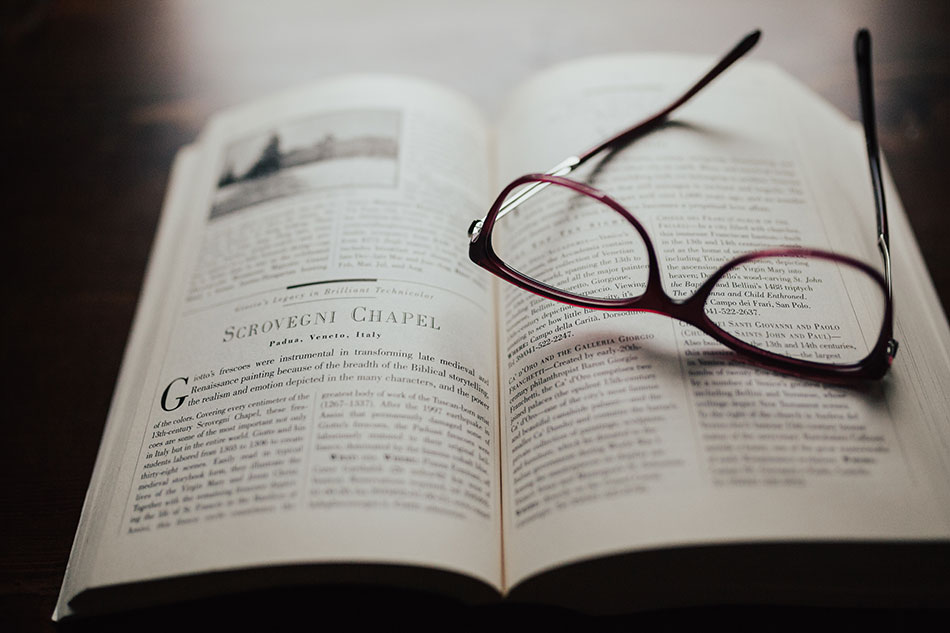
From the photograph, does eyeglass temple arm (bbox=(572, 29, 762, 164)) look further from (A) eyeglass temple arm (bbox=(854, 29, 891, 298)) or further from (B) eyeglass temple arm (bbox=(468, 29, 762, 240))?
(A) eyeglass temple arm (bbox=(854, 29, 891, 298))

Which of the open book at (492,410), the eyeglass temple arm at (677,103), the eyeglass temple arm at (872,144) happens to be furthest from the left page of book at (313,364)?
the eyeglass temple arm at (872,144)

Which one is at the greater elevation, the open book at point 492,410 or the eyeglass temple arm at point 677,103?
the eyeglass temple arm at point 677,103

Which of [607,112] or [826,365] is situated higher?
[607,112]

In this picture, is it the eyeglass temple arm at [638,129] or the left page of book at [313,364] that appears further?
the eyeglass temple arm at [638,129]

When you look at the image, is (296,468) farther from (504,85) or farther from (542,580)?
(504,85)

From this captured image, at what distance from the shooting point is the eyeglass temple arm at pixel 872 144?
581 mm

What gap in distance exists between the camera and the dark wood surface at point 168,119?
52 centimetres

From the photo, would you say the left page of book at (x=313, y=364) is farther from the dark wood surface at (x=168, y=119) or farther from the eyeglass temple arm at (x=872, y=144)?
the eyeglass temple arm at (x=872, y=144)

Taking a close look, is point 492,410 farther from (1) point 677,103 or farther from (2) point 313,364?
(1) point 677,103

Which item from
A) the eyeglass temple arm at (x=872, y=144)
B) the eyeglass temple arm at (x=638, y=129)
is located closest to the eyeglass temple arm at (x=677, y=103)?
the eyeglass temple arm at (x=638, y=129)

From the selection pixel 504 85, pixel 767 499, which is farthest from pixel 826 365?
pixel 504 85

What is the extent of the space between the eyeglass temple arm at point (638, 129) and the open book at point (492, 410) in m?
0.02

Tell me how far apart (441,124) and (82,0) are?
62 centimetres

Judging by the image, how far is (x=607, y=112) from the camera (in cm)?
72
